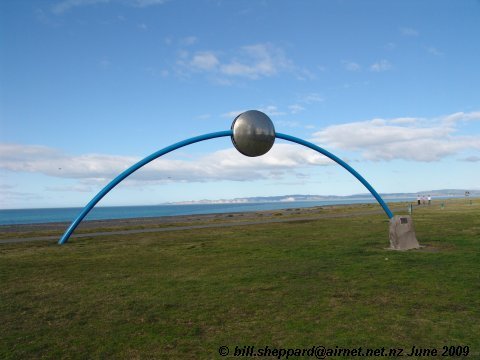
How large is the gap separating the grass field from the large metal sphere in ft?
14.0

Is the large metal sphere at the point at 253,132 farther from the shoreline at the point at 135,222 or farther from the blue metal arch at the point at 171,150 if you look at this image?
the shoreline at the point at 135,222

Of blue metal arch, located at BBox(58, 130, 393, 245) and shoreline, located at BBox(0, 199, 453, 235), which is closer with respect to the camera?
blue metal arch, located at BBox(58, 130, 393, 245)

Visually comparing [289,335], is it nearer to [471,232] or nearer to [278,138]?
[278,138]

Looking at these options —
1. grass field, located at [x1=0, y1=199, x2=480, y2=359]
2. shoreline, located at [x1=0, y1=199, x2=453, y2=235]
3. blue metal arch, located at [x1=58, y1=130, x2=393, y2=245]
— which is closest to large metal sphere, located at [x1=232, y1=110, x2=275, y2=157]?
blue metal arch, located at [x1=58, y1=130, x2=393, y2=245]

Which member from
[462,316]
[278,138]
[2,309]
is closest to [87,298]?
[2,309]

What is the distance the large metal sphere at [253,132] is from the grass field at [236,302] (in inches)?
168

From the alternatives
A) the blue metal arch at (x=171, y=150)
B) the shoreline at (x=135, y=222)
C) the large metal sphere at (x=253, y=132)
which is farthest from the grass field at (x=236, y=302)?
the shoreline at (x=135, y=222)

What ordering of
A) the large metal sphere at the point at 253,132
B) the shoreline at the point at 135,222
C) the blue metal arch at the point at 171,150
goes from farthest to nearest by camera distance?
the shoreline at the point at 135,222 → the blue metal arch at the point at 171,150 → the large metal sphere at the point at 253,132

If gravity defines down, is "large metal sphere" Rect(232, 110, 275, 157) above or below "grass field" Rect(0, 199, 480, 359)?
above

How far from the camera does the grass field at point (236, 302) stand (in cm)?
591

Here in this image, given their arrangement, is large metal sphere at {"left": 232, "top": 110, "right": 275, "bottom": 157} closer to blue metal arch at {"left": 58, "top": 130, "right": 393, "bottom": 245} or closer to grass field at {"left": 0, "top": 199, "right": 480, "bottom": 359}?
blue metal arch at {"left": 58, "top": 130, "right": 393, "bottom": 245}

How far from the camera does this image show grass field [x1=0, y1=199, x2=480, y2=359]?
19.4ft

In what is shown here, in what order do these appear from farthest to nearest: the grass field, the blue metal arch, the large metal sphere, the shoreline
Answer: the shoreline → the blue metal arch → the large metal sphere → the grass field

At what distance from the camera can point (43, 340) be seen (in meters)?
6.17
